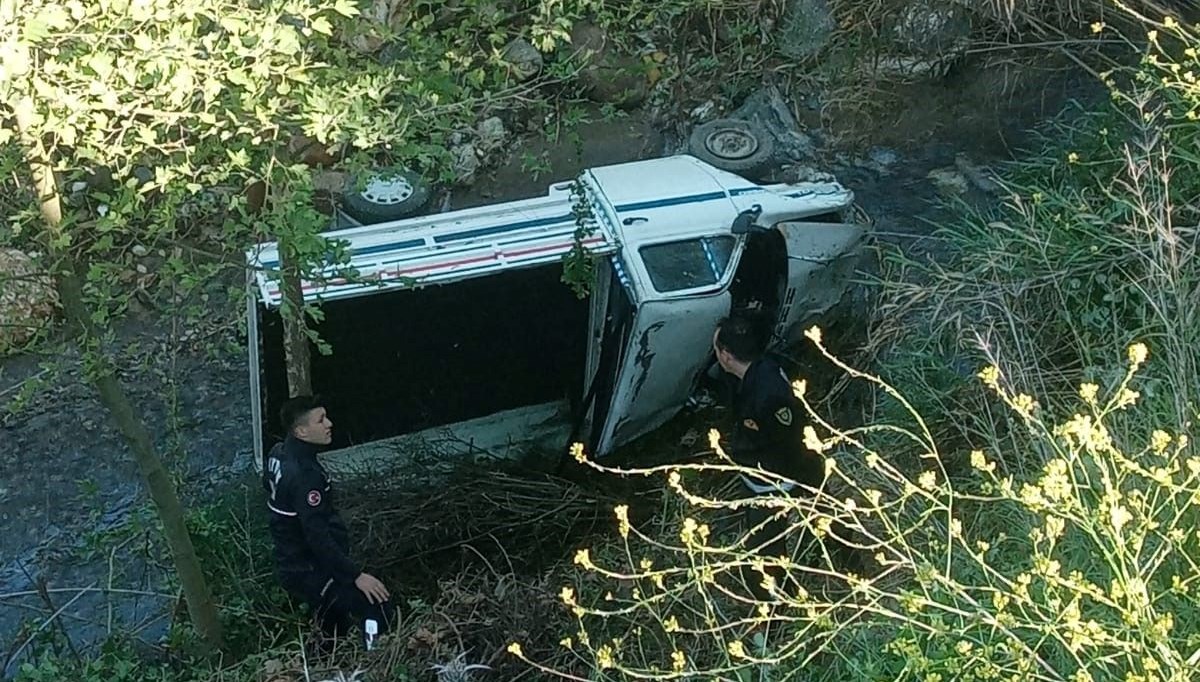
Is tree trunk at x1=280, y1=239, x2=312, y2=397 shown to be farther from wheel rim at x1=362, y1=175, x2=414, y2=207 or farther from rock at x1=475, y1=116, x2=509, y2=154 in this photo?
rock at x1=475, y1=116, x2=509, y2=154

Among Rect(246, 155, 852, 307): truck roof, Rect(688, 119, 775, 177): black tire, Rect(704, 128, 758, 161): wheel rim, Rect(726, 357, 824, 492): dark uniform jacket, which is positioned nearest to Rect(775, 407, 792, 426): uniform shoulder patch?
Rect(726, 357, 824, 492): dark uniform jacket

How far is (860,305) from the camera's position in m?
6.81

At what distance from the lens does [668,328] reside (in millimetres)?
6172

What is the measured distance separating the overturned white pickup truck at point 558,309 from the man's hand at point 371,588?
1045mm

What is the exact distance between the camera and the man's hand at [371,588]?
209 inches

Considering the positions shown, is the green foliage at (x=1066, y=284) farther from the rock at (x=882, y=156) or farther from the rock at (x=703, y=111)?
the rock at (x=703, y=111)

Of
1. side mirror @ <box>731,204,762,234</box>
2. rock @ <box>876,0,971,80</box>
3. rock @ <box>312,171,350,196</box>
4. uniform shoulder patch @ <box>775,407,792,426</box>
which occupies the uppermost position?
uniform shoulder patch @ <box>775,407,792,426</box>

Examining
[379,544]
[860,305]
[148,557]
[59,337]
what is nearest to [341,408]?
[379,544]

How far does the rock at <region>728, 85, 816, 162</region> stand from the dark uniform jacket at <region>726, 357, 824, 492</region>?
163 inches

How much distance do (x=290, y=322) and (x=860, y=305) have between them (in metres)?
3.09

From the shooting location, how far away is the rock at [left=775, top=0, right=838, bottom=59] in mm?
9766

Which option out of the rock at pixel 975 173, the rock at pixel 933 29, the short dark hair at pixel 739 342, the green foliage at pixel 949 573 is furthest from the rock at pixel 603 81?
the short dark hair at pixel 739 342

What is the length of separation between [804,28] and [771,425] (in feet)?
18.0

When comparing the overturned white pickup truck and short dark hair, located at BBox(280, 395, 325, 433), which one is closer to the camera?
short dark hair, located at BBox(280, 395, 325, 433)
